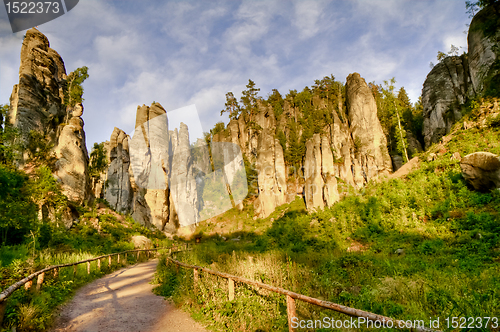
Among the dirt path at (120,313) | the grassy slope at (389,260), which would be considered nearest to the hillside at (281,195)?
the grassy slope at (389,260)

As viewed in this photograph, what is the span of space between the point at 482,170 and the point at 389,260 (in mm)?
7894

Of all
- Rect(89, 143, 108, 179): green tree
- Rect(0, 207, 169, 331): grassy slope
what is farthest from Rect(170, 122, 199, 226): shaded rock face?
Rect(0, 207, 169, 331): grassy slope

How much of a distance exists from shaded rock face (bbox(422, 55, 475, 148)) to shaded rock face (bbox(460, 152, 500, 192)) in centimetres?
2013

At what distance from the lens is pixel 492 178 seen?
12336mm

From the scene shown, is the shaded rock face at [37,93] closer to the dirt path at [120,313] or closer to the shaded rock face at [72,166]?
the shaded rock face at [72,166]

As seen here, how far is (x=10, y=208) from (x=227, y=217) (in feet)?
104

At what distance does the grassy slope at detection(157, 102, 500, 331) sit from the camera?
4959mm

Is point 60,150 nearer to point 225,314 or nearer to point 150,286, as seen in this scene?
point 150,286

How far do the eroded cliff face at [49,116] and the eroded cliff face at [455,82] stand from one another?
132 ft

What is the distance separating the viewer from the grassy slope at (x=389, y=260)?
16.3ft

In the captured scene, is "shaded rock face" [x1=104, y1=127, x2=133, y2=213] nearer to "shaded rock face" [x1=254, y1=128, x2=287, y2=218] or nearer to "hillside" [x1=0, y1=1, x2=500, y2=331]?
"hillside" [x1=0, y1=1, x2=500, y2=331]

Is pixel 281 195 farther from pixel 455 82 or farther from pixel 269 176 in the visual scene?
pixel 455 82

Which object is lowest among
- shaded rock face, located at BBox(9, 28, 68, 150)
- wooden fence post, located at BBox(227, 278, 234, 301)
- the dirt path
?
the dirt path

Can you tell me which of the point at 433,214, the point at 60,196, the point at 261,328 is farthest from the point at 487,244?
the point at 60,196
